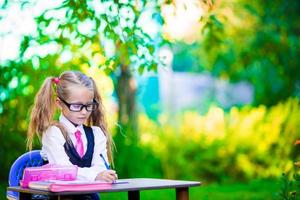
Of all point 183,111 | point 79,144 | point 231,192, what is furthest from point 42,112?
point 183,111

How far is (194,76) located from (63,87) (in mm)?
26347

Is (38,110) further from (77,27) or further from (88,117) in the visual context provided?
(77,27)

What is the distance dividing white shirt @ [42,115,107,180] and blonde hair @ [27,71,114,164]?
48mm

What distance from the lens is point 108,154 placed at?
468 centimetres

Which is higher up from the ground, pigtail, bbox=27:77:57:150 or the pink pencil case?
pigtail, bbox=27:77:57:150

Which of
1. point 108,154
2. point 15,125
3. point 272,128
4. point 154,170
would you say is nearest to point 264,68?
point 272,128

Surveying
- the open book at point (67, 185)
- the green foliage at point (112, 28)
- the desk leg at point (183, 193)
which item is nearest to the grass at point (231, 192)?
the green foliage at point (112, 28)

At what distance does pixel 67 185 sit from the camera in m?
3.49

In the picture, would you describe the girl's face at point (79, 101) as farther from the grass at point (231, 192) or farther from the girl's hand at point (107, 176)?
the grass at point (231, 192)

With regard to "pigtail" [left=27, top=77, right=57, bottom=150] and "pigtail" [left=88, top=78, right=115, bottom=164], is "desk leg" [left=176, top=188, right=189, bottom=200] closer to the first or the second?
"pigtail" [left=88, top=78, right=115, bottom=164]

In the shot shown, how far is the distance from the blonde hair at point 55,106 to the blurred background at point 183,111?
1324mm

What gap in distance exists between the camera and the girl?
164 inches

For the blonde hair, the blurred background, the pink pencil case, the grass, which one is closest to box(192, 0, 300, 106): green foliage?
the blurred background

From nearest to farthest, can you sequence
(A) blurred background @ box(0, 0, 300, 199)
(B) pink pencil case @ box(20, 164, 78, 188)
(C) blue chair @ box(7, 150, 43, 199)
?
(B) pink pencil case @ box(20, 164, 78, 188)
(C) blue chair @ box(7, 150, 43, 199)
(A) blurred background @ box(0, 0, 300, 199)
